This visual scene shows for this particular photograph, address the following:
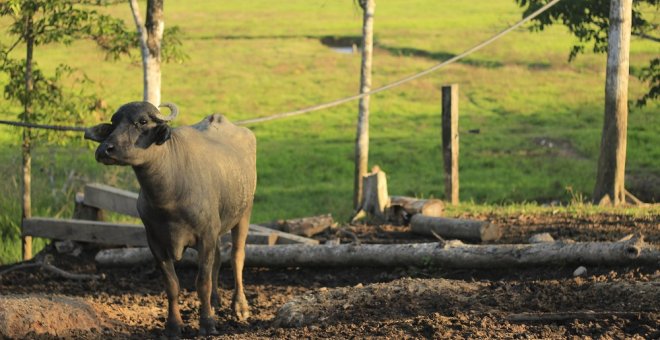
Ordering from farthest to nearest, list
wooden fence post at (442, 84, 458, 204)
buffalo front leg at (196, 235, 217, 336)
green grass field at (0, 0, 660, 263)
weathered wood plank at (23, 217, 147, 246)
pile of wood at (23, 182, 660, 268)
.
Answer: green grass field at (0, 0, 660, 263), wooden fence post at (442, 84, 458, 204), weathered wood plank at (23, 217, 147, 246), pile of wood at (23, 182, 660, 268), buffalo front leg at (196, 235, 217, 336)

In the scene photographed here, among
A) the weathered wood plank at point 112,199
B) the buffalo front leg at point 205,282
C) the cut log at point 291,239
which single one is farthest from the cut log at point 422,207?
the buffalo front leg at point 205,282

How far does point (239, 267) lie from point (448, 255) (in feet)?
7.73

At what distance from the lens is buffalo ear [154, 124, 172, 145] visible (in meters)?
9.07

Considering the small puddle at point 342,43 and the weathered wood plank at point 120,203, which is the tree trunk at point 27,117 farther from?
the small puddle at point 342,43

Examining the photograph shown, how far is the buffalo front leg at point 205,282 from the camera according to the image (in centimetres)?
998

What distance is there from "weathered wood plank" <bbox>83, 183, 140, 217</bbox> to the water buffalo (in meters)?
3.47

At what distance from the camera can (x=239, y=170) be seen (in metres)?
10.9

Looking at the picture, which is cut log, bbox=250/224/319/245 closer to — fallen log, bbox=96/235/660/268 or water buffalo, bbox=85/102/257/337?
fallen log, bbox=96/235/660/268

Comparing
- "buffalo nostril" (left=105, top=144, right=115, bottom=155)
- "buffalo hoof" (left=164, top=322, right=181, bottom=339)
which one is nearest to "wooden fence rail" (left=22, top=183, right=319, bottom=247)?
"buffalo hoof" (left=164, top=322, right=181, bottom=339)

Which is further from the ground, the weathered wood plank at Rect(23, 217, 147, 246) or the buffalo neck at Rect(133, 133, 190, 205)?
the buffalo neck at Rect(133, 133, 190, 205)

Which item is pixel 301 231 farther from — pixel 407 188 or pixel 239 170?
pixel 407 188

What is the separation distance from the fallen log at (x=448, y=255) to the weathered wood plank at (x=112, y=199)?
2.65ft

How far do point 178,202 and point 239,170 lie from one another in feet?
4.40

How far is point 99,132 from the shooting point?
29.4 feet
